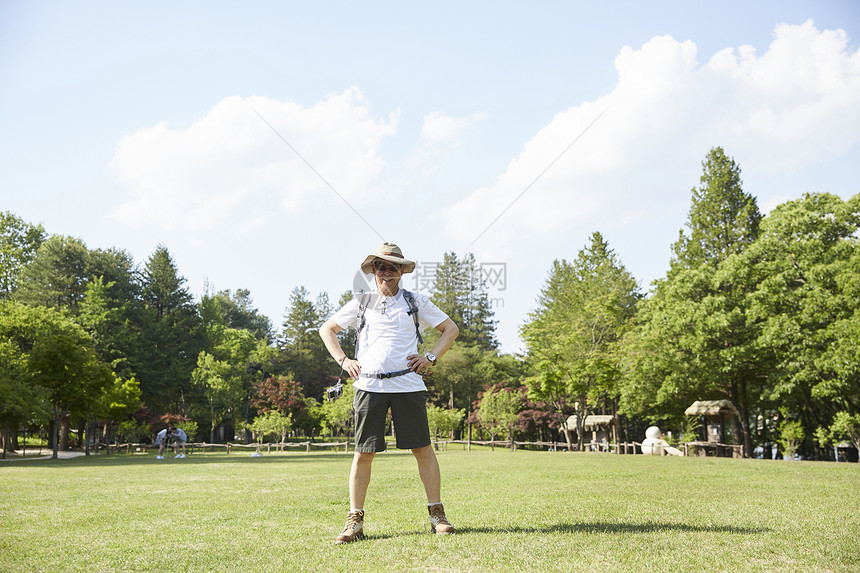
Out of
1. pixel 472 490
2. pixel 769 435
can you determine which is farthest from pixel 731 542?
pixel 769 435

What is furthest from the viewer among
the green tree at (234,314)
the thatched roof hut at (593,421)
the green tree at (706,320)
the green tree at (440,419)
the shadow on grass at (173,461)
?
the green tree at (234,314)

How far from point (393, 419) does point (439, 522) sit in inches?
33.0

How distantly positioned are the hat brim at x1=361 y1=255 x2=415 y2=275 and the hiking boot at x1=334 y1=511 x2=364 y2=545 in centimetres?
191

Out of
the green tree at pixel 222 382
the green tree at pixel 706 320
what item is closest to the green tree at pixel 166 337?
the green tree at pixel 222 382

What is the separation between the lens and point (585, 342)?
1473 inches

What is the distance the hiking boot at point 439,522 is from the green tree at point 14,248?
51.0 m

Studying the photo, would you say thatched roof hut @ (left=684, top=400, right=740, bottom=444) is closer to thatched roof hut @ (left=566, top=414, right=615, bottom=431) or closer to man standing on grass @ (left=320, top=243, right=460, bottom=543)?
thatched roof hut @ (left=566, top=414, right=615, bottom=431)

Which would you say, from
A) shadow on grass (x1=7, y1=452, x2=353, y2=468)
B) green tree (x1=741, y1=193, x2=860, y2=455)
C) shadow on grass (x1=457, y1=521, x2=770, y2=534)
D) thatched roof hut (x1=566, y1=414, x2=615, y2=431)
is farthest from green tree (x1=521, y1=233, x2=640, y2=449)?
shadow on grass (x1=457, y1=521, x2=770, y2=534)

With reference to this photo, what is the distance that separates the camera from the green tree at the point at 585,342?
1374 inches

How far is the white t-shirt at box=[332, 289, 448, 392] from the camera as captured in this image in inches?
192

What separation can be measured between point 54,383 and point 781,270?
30.8 metres

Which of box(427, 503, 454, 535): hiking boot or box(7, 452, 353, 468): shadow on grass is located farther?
box(7, 452, 353, 468): shadow on grass

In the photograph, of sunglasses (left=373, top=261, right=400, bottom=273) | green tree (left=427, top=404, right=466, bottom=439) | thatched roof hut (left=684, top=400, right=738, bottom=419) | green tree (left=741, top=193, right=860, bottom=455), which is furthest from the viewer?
green tree (left=427, top=404, right=466, bottom=439)

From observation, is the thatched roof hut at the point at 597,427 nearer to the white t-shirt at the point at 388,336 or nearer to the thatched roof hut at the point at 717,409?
the thatched roof hut at the point at 717,409
